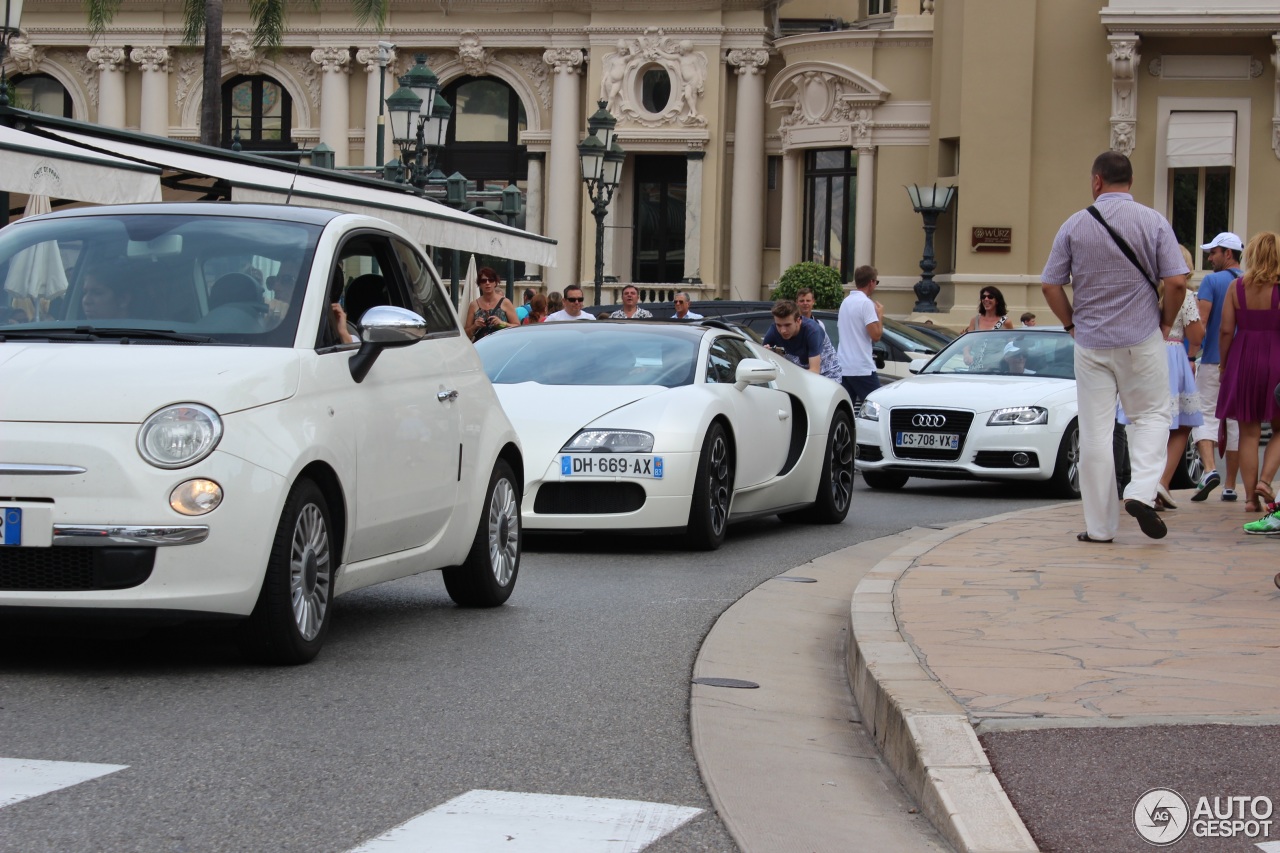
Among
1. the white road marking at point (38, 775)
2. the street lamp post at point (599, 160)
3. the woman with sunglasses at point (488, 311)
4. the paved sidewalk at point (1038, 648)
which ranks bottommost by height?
the white road marking at point (38, 775)

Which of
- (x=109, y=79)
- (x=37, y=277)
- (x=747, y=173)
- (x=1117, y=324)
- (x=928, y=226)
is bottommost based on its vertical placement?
(x=1117, y=324)

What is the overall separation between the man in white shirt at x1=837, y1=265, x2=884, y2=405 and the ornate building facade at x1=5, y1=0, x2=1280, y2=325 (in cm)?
1811

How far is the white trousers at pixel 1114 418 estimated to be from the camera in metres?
9.91

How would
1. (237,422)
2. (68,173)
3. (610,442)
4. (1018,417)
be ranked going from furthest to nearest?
1. (1018,417)
2. (68,173)
3. (610,442)
4. (237,422)

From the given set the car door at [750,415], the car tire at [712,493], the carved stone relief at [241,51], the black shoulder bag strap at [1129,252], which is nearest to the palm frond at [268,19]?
the carved stone relief at [241,51]

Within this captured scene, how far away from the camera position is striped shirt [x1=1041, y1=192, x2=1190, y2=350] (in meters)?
9.86

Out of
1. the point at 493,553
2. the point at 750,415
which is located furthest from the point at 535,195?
the point at 493,553

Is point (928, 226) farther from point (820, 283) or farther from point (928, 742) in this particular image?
point (928, 742)

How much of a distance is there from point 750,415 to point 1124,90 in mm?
28833

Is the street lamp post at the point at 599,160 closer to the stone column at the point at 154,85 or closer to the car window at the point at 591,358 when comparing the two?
the car window at the point at 591,358

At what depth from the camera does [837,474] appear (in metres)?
13.1

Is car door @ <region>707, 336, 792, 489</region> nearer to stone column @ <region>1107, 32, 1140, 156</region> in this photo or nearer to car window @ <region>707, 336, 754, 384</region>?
car window @ <region>707, 336, 754, 384</region>

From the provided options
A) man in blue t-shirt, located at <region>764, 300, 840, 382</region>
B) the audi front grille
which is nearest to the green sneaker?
the audi front grille

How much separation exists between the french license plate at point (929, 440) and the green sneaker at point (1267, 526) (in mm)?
4809
